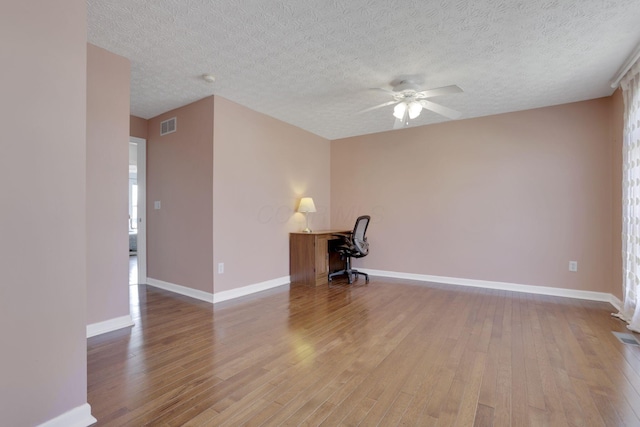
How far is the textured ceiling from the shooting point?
207cm

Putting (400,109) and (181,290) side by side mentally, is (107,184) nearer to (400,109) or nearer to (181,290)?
(181,290)

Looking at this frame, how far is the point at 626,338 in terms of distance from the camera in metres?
2.53

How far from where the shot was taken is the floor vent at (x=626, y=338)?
245 cm

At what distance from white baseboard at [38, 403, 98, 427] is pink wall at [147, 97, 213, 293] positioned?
6.88 feet

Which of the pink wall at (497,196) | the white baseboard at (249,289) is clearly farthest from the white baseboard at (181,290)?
the pink wall at (497,196)

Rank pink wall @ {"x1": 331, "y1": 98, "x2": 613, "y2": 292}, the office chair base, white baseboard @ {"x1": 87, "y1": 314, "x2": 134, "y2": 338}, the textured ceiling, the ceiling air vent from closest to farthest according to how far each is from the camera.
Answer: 1. the textured ceiling
2. white baseboard @ {"x1": 87, "y1": 314, "x2": 134, "y2": 338}
3. pink wall @ {"x1": 331, "y1": 98, "x2": 613, "y2": 292}
4. the ceiling air vent
5. the office chair base

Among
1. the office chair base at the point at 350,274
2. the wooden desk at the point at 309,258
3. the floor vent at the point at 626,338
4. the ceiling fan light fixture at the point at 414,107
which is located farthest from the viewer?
the office chair base at the point at 350,274

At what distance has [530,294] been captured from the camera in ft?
13.0

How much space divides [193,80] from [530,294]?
16.1ft

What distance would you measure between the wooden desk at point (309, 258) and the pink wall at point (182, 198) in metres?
1.41

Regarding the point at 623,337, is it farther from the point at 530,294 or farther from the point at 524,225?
the point at 524,225

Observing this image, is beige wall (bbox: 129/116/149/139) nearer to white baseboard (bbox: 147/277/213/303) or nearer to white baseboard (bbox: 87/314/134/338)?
white baseboard (bbox: 147/277/213/303)

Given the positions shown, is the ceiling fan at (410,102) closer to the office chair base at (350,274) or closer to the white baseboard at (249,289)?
the office chair base at (350,274)

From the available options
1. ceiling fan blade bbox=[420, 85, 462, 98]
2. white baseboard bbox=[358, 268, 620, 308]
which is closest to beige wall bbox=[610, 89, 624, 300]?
white baseboard bbox=[358, 268, 620, 308]
